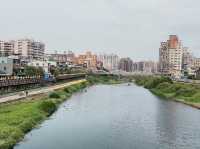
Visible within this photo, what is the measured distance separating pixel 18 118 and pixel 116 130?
8.99m

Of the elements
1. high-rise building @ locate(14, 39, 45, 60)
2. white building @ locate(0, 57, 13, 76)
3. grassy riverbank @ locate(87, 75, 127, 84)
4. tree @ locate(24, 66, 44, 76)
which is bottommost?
grassy riverbank @ locate(87, 75, 127, 84)

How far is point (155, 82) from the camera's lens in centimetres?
11275

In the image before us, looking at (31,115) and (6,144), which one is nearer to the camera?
(6,144)

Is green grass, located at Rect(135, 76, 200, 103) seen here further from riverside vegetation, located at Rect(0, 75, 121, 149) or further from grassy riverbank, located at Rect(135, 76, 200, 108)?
riverside vegetation, located at Rect(0, 75, 121, 149)

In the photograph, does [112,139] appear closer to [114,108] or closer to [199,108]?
[114,108]

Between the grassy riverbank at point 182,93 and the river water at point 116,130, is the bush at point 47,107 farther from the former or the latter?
the grassy riverbank at point 182,93

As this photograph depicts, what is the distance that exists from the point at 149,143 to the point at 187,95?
46028mm

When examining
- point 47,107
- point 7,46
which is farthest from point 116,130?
point 7,46

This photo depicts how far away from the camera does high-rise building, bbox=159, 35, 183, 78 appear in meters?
175

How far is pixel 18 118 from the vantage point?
38.5m

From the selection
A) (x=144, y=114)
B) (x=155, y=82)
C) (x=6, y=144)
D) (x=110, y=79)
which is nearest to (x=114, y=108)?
(x=144, y=114)

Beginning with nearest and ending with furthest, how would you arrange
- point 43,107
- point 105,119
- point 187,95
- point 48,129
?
point 48,129 → point 105,119 → point 43,107 → point 187,95

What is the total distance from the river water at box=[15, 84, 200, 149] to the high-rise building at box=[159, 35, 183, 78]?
4681 inches


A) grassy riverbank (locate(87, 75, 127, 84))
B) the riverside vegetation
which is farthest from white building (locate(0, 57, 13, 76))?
grassy riverbank (locate(87, 75, 127, 84))
